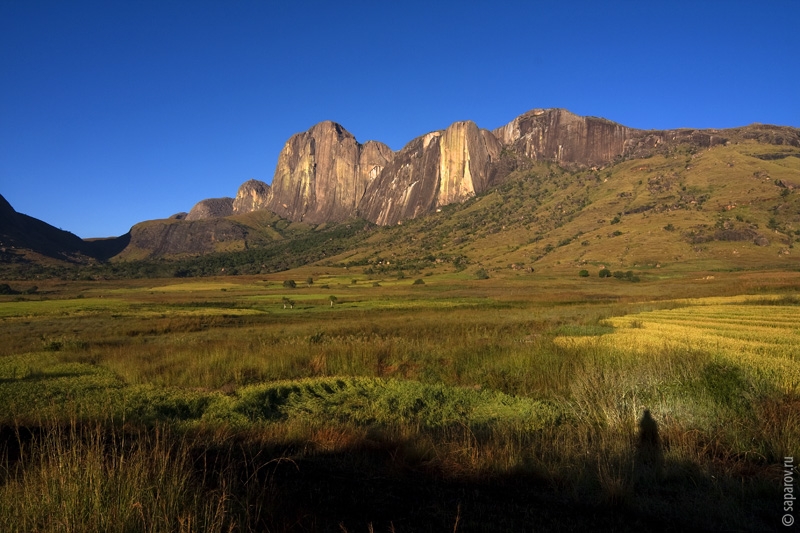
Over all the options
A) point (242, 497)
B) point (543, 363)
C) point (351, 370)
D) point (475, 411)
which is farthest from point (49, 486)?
point (543, 363)

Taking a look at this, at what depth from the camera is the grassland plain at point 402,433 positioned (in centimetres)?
489


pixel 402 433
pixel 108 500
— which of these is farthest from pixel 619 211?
pixel 108 500

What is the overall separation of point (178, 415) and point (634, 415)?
30.5 ft

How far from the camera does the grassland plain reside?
489 centimetres

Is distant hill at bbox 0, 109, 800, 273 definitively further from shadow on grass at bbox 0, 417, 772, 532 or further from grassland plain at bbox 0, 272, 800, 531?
shadow on grass at bbox 0, 417, 772, 532

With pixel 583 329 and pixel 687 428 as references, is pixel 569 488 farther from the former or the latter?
pixel 583 329

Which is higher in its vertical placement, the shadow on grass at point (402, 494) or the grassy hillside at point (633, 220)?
the grassy hillside at point (633, 220)

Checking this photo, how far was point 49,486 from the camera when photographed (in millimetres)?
4570

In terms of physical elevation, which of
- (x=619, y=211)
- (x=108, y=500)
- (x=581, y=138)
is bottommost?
(x=108, y=500)

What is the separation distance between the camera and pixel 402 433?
8508 mm

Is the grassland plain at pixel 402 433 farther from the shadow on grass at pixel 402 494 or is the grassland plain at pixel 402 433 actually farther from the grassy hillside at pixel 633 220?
the grassy hillside at pixel 633 220

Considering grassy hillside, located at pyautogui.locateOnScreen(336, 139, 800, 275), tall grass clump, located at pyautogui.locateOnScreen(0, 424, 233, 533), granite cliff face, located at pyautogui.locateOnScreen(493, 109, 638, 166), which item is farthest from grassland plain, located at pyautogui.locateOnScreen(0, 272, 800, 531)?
granite cliff face, located at pyautogui.locateOnScreen(493, 109, 638, 166)

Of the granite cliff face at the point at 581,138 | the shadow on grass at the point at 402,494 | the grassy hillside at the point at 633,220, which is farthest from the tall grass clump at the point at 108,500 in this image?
the granite cliff face at the point at 581,138

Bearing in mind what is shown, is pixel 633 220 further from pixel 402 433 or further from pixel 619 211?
pixel 402 433
